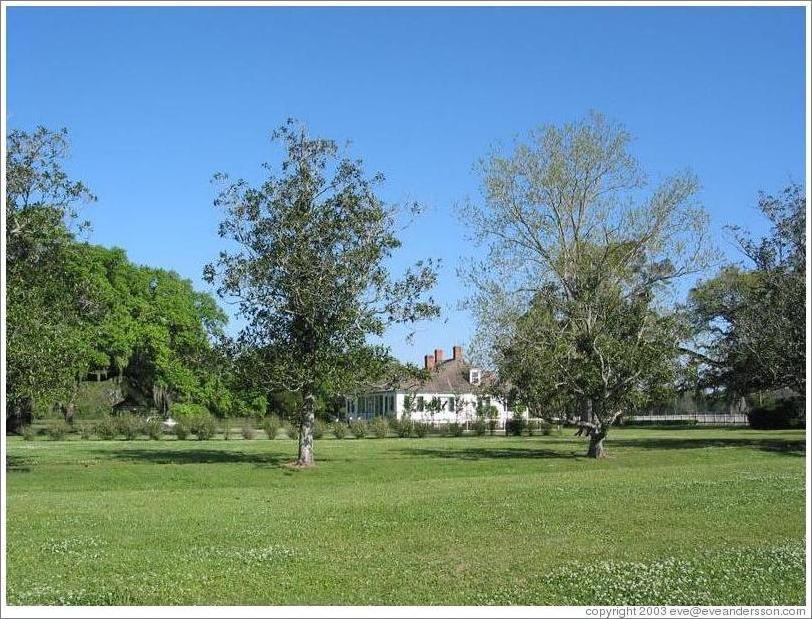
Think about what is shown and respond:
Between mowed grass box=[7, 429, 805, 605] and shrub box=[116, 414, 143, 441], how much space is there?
839 inches

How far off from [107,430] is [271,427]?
7.83m

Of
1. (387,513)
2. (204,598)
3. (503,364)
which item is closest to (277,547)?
(204,598)

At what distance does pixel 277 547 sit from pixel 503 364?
22130 millimetres

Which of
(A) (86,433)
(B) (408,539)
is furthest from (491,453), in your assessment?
→ (B) (408,539)

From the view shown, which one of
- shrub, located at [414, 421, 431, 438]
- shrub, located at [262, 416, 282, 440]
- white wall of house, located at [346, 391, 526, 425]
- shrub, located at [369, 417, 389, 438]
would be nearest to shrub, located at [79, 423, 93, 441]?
shrub, located at [262, 416, 282, 440]

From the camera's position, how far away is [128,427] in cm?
4509

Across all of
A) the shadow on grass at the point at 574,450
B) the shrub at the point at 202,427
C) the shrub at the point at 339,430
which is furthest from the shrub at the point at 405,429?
the shrub at the point at 202,427

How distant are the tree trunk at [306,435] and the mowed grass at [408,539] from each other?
356 centimetres

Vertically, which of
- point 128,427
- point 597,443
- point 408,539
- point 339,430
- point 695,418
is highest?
point 408,539

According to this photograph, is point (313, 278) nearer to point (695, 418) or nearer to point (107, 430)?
point (107, 430)

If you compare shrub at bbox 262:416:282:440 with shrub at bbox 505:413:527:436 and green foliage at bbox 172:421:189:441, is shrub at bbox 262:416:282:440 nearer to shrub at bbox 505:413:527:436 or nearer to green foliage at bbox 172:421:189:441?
green foliage at bbox 172:421:189:441

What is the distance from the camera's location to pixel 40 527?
12.9 meters

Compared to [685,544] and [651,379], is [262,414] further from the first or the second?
[685,544]

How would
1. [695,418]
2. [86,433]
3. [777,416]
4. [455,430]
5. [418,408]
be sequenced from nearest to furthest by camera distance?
[86,433] → [455,430] → [777,416] → [418,408] → [695,418]
